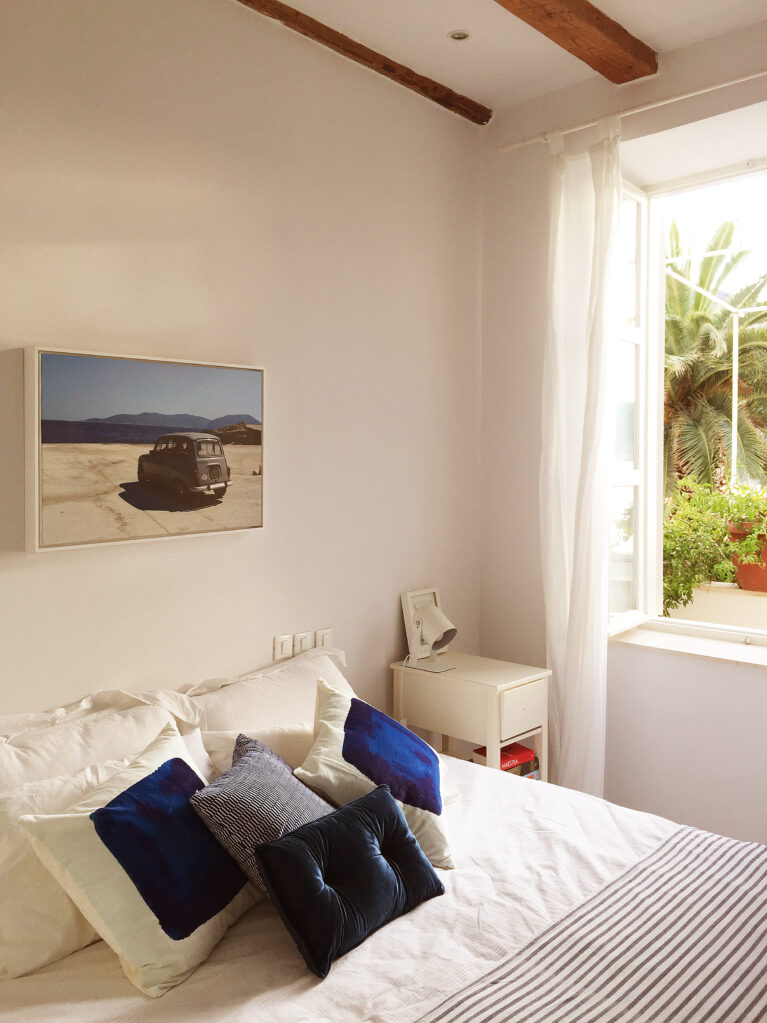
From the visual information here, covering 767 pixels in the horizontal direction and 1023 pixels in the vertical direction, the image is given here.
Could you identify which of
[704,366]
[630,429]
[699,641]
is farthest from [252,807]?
[704,366]

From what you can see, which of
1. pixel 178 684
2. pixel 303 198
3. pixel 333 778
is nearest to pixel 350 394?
pixel 303 198

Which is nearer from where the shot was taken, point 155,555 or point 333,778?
point 333,778

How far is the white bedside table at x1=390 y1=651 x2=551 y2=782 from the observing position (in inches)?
110

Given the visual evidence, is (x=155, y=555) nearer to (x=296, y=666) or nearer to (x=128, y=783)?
(x=296, y=666)

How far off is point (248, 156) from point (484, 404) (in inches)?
54.5

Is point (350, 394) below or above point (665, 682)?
above

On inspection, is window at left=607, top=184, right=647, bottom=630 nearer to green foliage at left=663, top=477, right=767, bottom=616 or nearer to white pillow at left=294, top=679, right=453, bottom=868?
green foliage at left=663, top=477, right=767, bottom=616

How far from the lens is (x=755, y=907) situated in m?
1.73

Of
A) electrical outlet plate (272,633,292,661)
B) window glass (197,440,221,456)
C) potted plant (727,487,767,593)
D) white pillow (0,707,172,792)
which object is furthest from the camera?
potted plant (727,487,767,593)

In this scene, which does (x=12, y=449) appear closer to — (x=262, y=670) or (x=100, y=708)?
(x=100, y=708)

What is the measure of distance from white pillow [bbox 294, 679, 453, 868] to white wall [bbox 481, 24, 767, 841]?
1.26m

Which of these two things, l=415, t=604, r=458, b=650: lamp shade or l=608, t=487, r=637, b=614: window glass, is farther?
l=608, t=487, r=637, b=614: window glass

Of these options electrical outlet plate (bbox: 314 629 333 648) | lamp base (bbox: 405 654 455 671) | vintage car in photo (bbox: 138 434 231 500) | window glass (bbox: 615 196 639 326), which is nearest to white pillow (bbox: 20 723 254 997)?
vintage car in photo (bbox: 138 434 231 500)

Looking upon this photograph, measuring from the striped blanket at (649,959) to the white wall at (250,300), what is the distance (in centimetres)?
123
